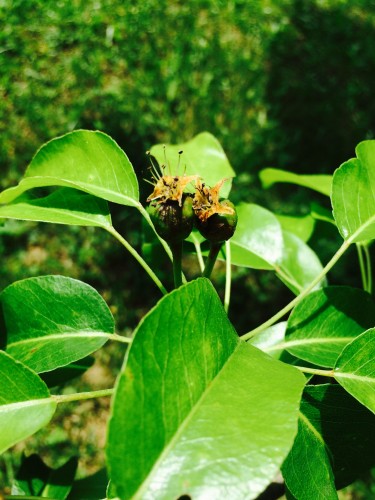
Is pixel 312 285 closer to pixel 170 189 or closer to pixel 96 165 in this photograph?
pixel 170 189

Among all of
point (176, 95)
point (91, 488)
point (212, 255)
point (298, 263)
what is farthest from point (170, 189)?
point (176, 95)

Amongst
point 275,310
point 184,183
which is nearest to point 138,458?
point 184,183

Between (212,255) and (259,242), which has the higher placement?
(212,255)

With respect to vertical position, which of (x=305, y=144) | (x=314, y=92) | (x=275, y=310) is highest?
(x=314, y=92)

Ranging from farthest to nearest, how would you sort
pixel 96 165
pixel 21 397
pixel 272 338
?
pixel 272 338
pixel 96 165
pixel 21 397

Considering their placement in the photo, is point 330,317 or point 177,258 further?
point 330,317

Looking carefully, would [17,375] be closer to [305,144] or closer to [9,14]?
[305,144]
